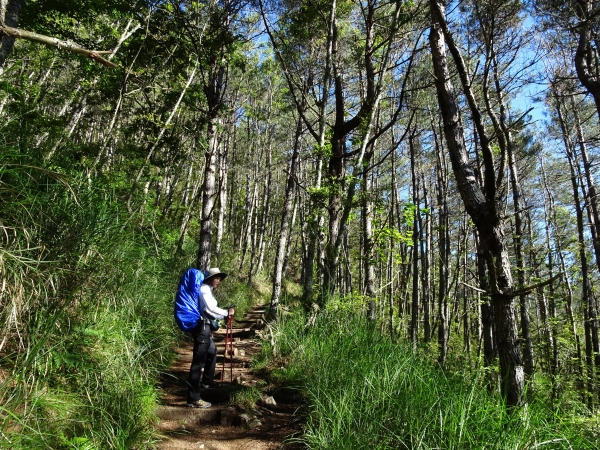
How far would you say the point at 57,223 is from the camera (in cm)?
347

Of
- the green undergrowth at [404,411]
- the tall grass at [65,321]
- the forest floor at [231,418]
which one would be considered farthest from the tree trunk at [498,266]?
the tall grass at [65,321]

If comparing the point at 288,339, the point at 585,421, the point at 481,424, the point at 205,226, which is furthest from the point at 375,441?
the point at 205,226

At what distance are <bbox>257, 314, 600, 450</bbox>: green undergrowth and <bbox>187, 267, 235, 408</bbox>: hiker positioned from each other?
40.4 inches

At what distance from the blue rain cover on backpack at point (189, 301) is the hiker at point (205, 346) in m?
0.06

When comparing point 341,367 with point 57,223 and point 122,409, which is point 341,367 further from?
point 57,223

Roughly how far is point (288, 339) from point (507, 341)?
3.40 meters

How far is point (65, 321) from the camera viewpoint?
3318 mm

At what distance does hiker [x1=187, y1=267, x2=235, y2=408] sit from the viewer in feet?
13.8

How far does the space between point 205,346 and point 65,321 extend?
1.59 m

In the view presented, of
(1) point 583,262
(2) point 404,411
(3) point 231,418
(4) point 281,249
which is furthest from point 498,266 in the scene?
(1) point 583,262

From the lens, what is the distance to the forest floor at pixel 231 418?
11.6 ft

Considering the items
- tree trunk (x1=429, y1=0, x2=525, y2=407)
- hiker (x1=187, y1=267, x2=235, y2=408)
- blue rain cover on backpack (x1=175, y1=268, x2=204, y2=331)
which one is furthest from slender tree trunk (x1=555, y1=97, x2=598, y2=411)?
blue rain cover on backpack (x1=175, y1=268, x2=204, y2=331)

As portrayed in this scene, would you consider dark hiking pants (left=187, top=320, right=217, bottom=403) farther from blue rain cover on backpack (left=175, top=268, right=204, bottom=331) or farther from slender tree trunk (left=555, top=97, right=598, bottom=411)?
slender tree trunk (left=555, top=97, right=598, bottom=411)

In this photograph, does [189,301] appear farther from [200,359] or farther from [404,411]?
[404,411]
